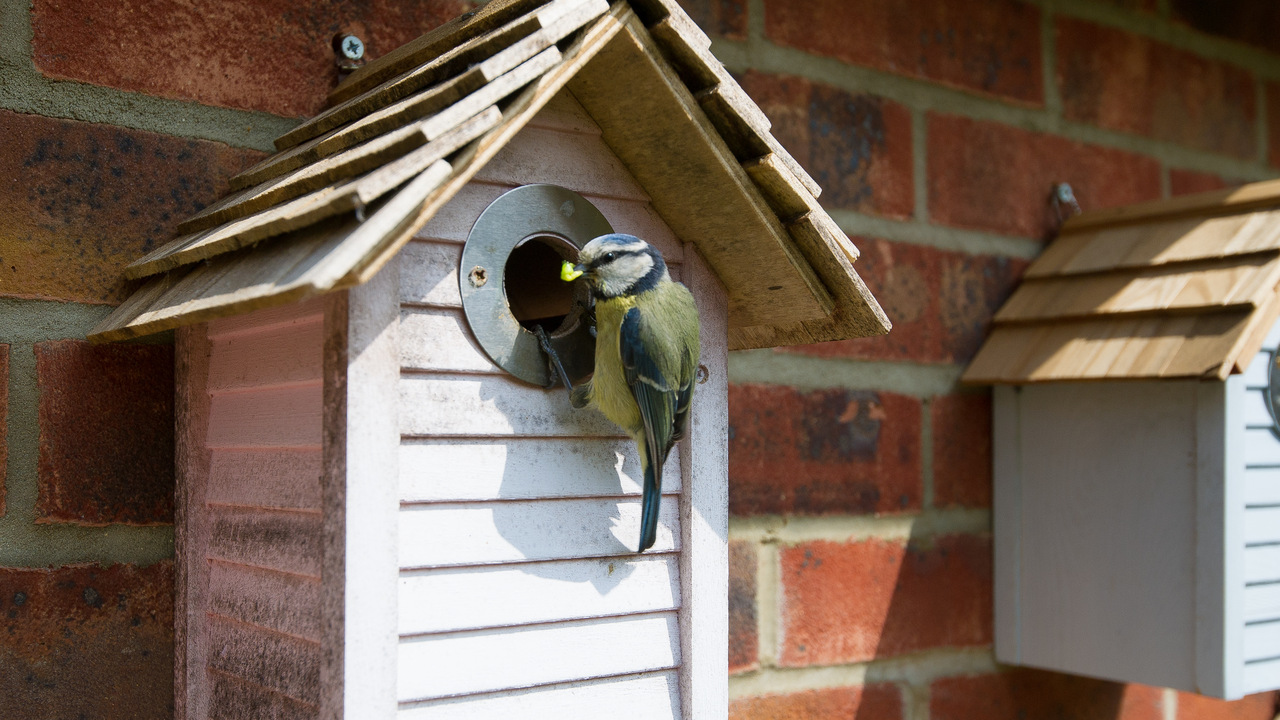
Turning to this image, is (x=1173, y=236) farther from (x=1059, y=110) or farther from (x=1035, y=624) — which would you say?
(x=1035, y=624)

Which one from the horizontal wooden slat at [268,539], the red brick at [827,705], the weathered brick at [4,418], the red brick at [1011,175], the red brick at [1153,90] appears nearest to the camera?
the horizontal wooden slat at [268,539]

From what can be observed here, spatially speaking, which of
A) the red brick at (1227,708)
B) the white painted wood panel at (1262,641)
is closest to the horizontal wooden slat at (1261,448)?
the white painted wood panel at (1262,641)

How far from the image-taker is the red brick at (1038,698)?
5.63 ft

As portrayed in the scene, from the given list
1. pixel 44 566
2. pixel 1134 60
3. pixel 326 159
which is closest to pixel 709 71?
pixel 326 159

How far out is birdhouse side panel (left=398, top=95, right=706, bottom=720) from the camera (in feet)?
2.96

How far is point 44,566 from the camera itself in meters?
1.08

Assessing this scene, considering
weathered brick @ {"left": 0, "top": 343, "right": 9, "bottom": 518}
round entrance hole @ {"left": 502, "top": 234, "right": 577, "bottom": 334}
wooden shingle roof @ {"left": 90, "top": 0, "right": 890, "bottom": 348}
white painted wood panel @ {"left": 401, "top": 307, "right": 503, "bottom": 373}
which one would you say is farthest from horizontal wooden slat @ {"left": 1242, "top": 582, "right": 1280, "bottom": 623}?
weathered brick @ {"left": 0, "top": 343, "right": 9, "bottom": 518}

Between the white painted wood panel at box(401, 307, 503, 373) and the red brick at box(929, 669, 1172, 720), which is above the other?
the white painted wood panel at box(401, 307, 503, 373)

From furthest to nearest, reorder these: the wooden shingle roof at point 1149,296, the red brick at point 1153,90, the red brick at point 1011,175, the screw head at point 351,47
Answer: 1. the red brick at point 1153,90
2. the red brick at point 1011,175
3. the wooden shingle roof at point 1149,296
4. the screw head at point 351,47

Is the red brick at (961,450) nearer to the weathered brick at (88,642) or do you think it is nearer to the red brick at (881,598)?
the red brick at (881,598)

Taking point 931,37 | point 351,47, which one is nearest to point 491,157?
point 351,47

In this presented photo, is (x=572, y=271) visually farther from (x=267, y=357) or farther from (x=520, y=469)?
(x=267, y=357)

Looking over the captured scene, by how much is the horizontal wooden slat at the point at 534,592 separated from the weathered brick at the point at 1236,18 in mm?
1707

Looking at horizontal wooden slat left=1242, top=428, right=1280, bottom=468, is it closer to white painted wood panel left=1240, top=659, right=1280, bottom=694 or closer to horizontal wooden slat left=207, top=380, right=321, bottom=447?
white painted wood panel left=1240, top=659, right=1280, bottom=694
